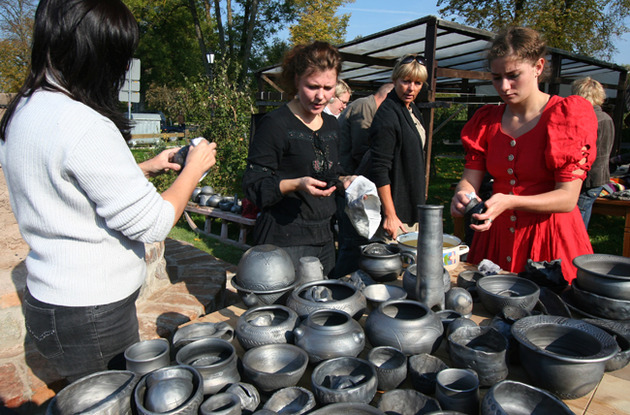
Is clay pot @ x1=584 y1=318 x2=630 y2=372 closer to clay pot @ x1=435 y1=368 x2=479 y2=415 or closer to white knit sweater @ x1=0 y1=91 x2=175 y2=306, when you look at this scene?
clay pot @ x1=435 y1=368 x2=479 y2=415

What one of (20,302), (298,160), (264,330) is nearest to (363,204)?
(298,160)

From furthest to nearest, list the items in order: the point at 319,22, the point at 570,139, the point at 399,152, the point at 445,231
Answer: the point at 319,22
the point at 445,231
the point at 399,152
the point at 570,139

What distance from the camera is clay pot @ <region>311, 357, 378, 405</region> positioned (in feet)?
3.65

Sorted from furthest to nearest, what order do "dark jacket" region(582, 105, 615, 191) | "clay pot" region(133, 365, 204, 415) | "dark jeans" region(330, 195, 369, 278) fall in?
"dark jacket" region(582, 105, 615, 191) → "dark jeans" region(330, 195, 369, 278) → "clay pot" region(133, 365, 204, 415)

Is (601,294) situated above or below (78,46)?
below

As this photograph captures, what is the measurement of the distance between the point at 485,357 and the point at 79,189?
1.35 meters

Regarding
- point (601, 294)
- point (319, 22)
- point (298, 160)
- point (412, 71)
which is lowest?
point (601, 294)

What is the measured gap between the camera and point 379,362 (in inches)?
53.6

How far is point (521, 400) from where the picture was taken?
115 centimetres

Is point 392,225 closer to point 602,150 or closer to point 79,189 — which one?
point 79,189

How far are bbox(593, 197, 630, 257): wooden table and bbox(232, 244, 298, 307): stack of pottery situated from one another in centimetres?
475

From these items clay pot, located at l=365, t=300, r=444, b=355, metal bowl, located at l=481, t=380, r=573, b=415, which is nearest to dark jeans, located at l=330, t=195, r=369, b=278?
clay pot, located at l=365, t=300, r=444, b=355

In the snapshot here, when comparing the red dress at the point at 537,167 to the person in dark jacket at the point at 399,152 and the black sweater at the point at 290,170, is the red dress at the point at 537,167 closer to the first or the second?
the person in dark jacket at the point at 399,152

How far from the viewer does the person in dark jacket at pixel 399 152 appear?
306 cm
